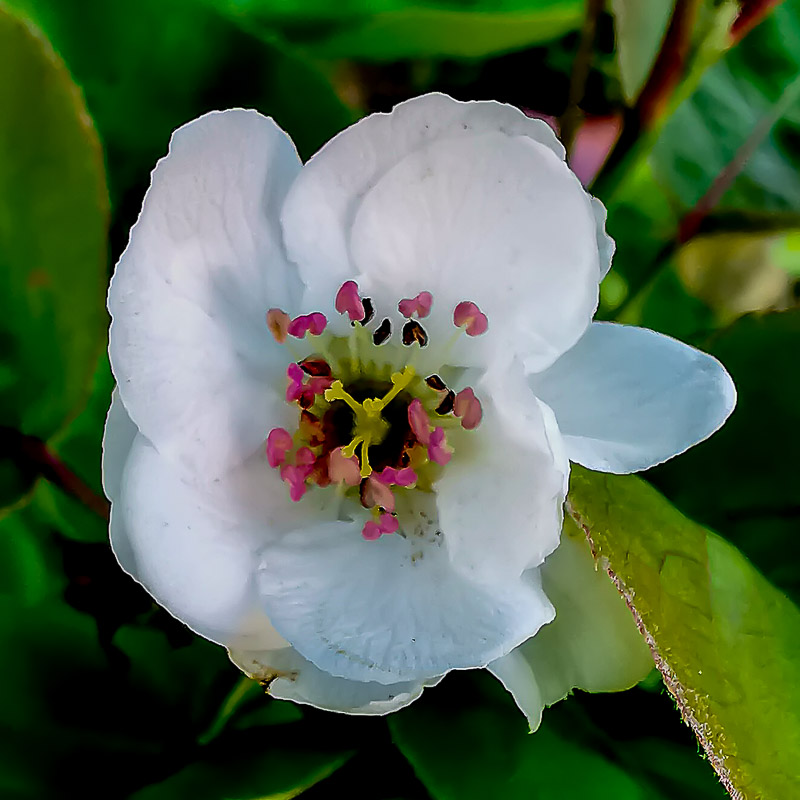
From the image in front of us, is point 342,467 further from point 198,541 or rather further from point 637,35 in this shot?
point 637,35

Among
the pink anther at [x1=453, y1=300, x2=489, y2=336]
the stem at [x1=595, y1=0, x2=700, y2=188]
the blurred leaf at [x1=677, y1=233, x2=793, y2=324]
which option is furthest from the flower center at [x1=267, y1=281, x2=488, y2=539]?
the blurred leaf at [x1=677, y1=233, x2=793, y2=324]

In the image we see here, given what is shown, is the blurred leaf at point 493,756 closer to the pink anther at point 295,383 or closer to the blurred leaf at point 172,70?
the pink anther at point 295,383

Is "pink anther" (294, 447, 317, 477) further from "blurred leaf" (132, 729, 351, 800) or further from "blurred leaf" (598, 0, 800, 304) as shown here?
"blurred leaf" (598, 0, 800, 304)

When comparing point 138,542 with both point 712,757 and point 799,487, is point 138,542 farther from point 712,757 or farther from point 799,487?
point 799,487

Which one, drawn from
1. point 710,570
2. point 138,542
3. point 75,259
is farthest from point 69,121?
point 710,570

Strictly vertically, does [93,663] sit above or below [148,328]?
below

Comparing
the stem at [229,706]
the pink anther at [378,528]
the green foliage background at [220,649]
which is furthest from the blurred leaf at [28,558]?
the pink anther at [378,528]

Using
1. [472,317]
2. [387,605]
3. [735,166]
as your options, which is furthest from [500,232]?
[735,166]
